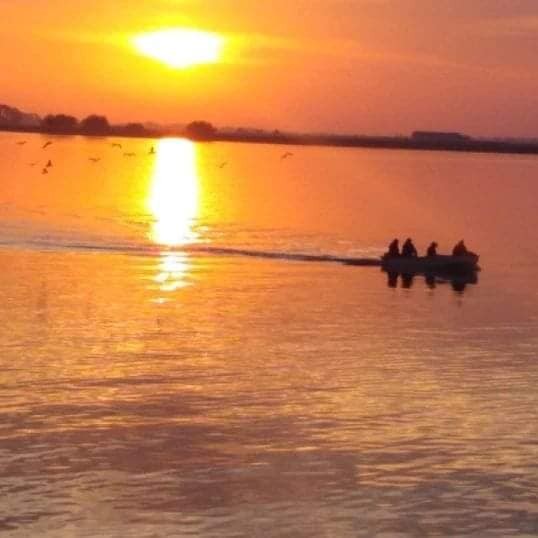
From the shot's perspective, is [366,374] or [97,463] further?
[366,374]

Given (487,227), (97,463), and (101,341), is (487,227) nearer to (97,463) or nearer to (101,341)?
(101,341)

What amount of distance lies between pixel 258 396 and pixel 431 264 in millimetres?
24093

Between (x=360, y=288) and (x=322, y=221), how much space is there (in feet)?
114

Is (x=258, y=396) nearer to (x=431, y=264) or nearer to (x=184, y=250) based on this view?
(x=431, y=264)

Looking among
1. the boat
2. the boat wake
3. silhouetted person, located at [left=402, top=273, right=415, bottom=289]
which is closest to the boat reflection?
silhouetted person, located at [left=402, top=273, right=415, bottom=289]

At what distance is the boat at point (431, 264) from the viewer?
152ft

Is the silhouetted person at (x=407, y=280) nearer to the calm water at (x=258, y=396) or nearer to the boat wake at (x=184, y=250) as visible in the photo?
the calm water at (x=258, y=396)

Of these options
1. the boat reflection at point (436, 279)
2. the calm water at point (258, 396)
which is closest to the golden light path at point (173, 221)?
the calm water at point (258, 396)

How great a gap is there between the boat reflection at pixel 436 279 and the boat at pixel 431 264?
0.60 feet

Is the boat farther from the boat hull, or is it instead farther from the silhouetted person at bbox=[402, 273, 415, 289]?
the silhouetted person at bbox=[402, 273, 415, 289]

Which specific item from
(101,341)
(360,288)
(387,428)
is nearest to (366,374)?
(387,428)

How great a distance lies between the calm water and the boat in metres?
0.98

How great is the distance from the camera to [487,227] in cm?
7731

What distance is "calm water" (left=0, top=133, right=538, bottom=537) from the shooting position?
1688cm
